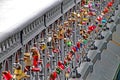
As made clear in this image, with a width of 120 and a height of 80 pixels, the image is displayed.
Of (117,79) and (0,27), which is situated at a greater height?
(0,27)

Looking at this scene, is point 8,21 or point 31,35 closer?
point 8,21

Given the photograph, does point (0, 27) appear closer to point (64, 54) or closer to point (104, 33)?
point (64, 54)

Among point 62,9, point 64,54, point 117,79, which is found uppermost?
point 62,9

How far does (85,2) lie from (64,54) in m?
5.31

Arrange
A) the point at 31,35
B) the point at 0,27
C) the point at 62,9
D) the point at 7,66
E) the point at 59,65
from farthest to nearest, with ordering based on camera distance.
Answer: the point at 62,9 < the point at 59,65 < the point at 31,35 < the point at 7,66 < the point at 0,27

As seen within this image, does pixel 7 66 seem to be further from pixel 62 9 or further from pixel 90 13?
pixel 90 13

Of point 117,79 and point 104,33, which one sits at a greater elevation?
point 104,33

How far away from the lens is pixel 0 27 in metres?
6.54

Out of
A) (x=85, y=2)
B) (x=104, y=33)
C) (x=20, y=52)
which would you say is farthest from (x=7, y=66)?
(x=104, y=33)

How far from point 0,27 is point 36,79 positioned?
427 centimetres

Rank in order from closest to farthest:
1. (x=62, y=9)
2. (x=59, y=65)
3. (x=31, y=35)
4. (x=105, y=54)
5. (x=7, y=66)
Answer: (x=7, y=66)
(x=31, y=35)
(x=59, y=65)
(x=62, y=9)
(x=105, y=54)

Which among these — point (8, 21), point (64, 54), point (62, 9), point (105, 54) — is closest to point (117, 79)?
point (105, 54)

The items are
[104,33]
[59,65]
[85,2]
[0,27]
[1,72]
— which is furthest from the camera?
[104,33]

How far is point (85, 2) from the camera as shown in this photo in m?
19.5
